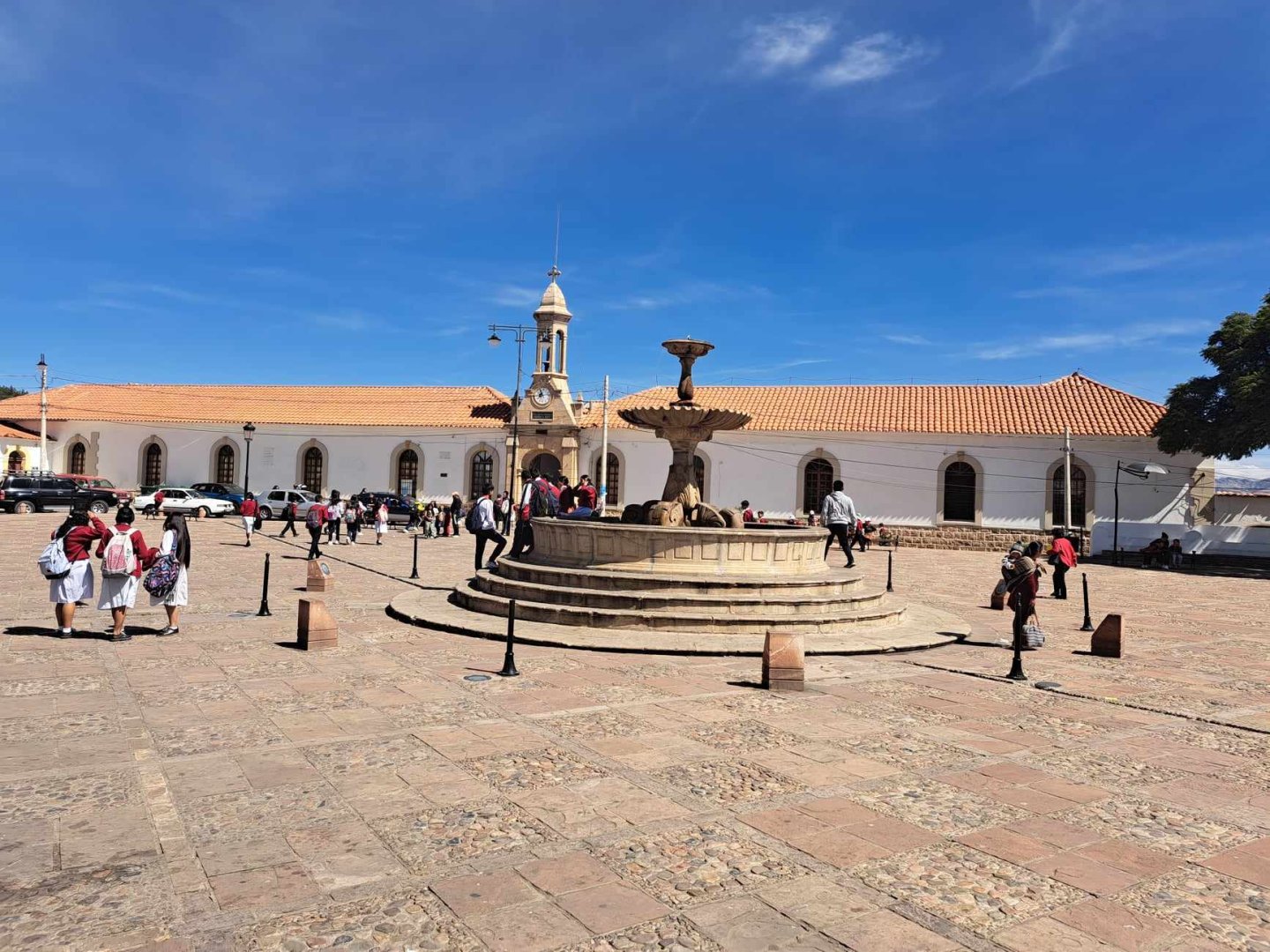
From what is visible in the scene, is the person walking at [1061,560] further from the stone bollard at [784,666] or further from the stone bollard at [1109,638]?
the stone bollard at [784,666]

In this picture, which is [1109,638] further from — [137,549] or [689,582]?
[137,549]

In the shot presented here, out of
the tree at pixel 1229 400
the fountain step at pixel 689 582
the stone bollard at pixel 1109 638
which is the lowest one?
the stone bollard at pixel 1109 638

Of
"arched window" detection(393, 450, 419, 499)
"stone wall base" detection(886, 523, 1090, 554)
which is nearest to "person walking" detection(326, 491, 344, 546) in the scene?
"arched window" detection(393, 450, 419, 499)

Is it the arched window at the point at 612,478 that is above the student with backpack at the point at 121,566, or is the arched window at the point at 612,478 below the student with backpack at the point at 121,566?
above

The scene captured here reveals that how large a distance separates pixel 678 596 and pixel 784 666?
2.88 meters

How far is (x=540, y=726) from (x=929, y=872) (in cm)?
288

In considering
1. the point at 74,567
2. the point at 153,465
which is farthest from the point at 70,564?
the point at 153,465

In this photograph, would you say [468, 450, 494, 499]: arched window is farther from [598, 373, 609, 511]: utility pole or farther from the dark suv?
the dark suv

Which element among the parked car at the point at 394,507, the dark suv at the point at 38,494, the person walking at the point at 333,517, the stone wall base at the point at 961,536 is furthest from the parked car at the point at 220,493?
the stone wall base at the point at 961,536

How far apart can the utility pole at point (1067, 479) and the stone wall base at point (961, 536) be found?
2.96ft

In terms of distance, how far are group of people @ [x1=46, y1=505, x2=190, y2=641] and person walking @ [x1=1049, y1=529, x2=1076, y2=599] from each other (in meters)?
12.9

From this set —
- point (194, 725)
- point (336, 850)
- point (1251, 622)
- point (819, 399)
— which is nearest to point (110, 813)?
point (336, 850)

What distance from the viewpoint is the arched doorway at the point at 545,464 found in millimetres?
34641

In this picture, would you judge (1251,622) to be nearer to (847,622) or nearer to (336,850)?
(847,622)
